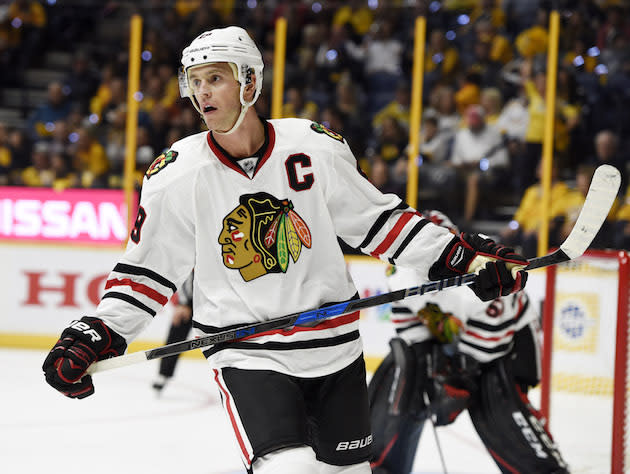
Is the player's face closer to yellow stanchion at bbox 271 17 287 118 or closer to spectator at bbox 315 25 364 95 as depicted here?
yellow stanchion at bbox 271 17 287 118

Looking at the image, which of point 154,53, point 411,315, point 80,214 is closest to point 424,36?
point 154,53

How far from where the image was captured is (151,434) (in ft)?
13.1

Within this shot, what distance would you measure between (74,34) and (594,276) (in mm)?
4785

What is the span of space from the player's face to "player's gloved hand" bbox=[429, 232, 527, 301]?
553 millimetres

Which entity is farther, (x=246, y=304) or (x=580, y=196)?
(x=580, y=196)

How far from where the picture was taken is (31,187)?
19.6 ft

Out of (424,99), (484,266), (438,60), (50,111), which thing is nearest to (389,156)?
(424,99)

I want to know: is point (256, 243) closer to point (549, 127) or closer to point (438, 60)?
point (549, 127)

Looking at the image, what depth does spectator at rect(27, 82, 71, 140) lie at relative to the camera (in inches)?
261

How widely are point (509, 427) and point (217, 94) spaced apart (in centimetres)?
127

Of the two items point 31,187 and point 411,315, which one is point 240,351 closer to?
point 411,315

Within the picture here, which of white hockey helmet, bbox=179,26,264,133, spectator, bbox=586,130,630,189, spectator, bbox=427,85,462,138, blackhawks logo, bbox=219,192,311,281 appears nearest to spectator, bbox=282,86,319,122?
spectator, bbox=427,85,462,138

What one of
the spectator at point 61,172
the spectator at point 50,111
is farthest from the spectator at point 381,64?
the spectator at point 50,111

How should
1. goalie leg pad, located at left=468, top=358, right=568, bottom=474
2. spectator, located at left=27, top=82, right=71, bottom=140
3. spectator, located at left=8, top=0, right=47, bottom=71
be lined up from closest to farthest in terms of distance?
1. goalie leg pad, located at left=468, top=358, right=568, bottom=474
2. spectator, located at left=27, top=82, right=71, bottom=140
3. spectator, located at left=8, top=0, right=47, bottom=71
